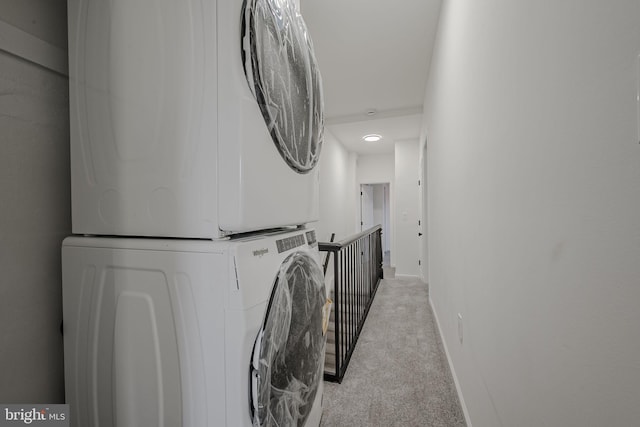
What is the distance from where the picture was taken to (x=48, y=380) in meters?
0.78

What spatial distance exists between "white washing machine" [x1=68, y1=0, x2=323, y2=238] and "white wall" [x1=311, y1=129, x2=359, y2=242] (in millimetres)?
3106

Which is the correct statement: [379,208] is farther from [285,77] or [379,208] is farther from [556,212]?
[556,212]

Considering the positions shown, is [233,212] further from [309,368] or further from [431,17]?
[431,17]

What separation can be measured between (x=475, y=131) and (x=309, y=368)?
1.20 meters

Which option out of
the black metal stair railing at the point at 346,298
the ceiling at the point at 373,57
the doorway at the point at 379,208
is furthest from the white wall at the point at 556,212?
the doorway at the point at 379,208

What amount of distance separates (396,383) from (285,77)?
6.14ft

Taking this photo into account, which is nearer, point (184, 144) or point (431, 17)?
point (184, 144)

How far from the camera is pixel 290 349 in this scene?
2.82 feet

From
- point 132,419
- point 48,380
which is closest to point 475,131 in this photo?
point 132,419

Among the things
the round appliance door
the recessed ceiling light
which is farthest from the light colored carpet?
the recessed ceiling light

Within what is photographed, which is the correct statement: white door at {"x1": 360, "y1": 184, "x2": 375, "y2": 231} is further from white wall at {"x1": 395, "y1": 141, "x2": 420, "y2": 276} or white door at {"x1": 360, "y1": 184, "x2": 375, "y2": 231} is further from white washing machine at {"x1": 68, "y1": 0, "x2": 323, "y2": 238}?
white washing machine at {"x1": 68, "y1": 0, "x2": 323, "y2": 238}

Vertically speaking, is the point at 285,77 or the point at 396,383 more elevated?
the point at 285,77

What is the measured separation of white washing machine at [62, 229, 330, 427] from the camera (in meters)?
0.60

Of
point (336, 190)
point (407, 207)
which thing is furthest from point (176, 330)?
point (407, 207)
